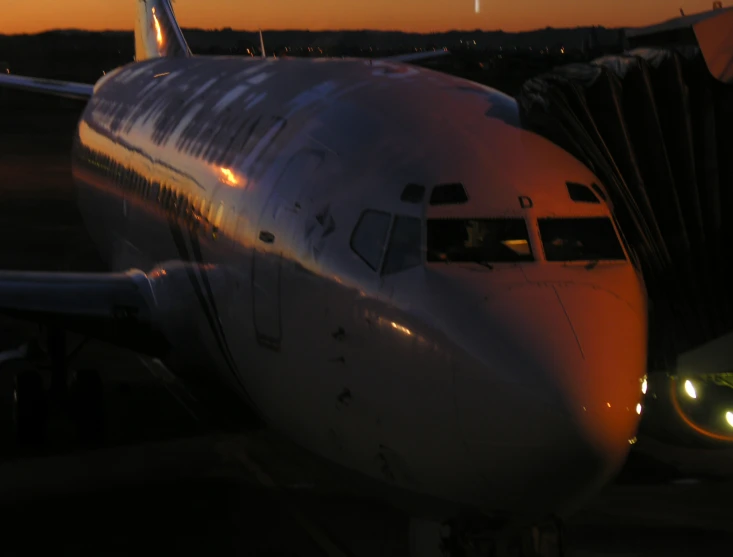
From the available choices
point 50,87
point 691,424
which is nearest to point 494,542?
point 691,424

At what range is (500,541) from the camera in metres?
9.30

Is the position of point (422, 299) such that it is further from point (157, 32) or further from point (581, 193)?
point (157, 32)

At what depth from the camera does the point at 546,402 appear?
791 cm

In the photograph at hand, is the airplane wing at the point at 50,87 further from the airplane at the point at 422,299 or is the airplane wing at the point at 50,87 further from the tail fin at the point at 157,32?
the airplane at the point at 422,299

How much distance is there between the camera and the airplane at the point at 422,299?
812 centimetres

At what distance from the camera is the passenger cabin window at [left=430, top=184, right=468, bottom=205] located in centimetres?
933

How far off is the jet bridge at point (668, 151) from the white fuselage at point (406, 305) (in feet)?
1.94

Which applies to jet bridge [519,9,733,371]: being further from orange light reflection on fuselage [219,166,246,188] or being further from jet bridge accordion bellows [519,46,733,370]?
orange light reflection on fuselage [219,166,246,188]

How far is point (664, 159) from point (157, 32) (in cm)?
2004

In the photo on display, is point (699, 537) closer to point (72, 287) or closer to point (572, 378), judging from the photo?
point (572, 378)

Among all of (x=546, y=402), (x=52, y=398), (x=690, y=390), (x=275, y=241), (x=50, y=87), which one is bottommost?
(x=52, y=398)

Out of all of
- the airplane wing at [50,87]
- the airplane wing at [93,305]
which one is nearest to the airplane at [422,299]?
the airplane wing at [93,305]

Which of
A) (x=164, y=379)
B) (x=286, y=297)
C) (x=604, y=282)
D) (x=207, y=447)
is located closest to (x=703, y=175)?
(x=604, y=282)

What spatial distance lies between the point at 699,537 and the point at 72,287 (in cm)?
790
